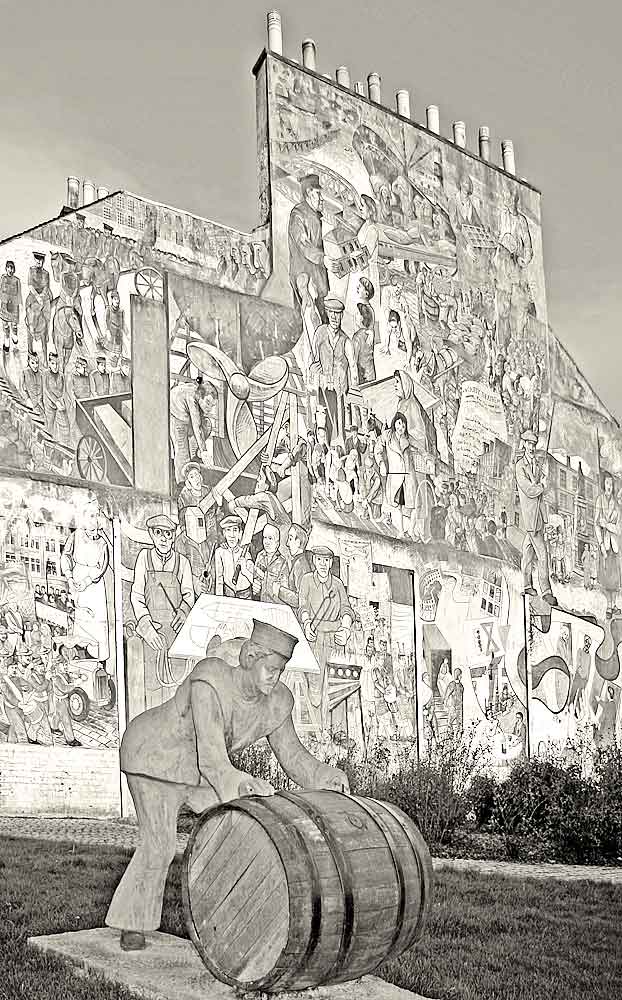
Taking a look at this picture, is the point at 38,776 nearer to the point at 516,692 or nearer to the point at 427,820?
the point at 427,820

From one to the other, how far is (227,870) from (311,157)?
50.9 ft

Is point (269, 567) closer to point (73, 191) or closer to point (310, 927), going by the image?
point (73, 191)

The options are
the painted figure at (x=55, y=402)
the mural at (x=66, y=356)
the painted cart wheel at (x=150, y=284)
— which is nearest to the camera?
the mural at (x=66, y=356)

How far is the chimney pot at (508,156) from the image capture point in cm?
2335

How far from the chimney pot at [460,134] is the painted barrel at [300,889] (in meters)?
19.3

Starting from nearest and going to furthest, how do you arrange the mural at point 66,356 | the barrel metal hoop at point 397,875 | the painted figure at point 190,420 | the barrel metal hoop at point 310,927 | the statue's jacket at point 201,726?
the barrel metal hoop at point 310,927, the barrel metal hoop at point 397,875, the statue's jacket at point 201,726, the mural at point 66,356, the painted figure at point 190,420

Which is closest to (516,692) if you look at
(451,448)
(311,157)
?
(451,448)

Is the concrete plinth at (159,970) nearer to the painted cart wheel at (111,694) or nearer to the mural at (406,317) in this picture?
the painted cart wheel at (111,694)

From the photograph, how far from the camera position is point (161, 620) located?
49.8 ft

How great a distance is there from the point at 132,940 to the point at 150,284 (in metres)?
11.6

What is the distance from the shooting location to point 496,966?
6.38 m

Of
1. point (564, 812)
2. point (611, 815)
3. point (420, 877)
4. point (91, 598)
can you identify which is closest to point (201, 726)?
point (420, 877)

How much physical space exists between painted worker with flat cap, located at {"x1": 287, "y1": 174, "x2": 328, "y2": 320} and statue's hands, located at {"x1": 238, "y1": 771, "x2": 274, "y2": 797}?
13466 mm

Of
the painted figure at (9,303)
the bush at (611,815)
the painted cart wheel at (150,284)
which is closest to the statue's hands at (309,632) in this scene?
the painted cart wheel at (150,284)
